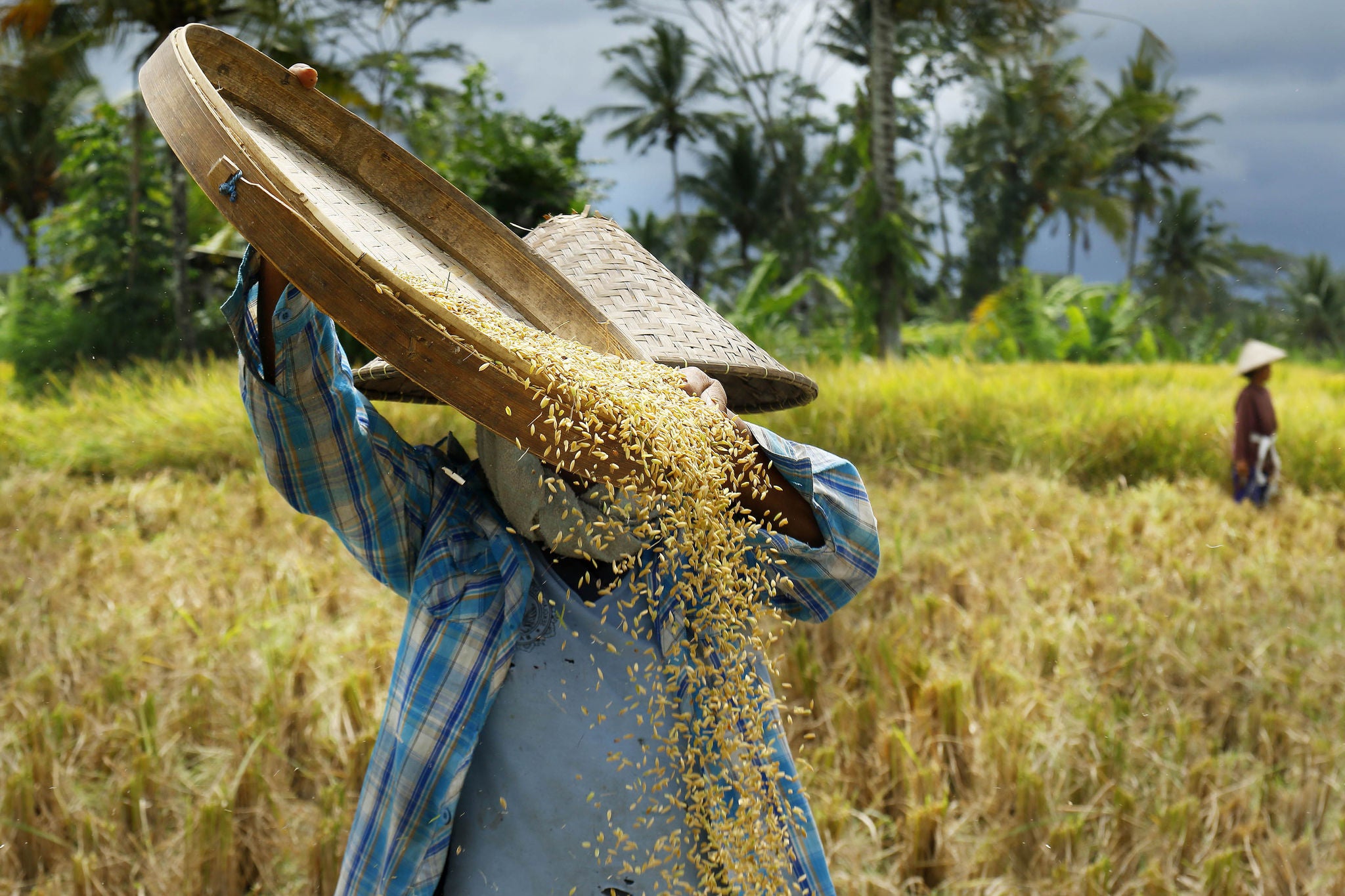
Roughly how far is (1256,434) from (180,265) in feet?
32.1

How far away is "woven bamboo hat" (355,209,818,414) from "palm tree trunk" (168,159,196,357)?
9.25 m

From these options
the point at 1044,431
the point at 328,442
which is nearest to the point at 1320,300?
the point at 1044,431

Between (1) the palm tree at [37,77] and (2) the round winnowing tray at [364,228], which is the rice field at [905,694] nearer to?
(2) the round winnowing tray at [364,228]

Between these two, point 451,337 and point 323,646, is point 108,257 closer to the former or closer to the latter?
point 323,646

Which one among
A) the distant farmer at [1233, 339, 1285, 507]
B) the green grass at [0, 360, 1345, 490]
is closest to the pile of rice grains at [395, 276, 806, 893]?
the green grass at [0, 360, 1345, 490]

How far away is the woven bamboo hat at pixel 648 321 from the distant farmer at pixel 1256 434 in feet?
17.1

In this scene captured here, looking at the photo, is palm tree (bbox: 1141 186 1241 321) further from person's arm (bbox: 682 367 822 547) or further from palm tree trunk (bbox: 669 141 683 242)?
person's arm (bbox: 682 367 822 547)

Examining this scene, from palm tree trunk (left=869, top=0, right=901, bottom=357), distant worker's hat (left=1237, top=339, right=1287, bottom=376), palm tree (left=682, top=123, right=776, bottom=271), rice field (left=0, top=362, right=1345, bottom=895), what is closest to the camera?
rice field (left=0, top=362, right=1345, bottom=895)

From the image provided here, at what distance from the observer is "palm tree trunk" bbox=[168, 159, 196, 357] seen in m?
9.99

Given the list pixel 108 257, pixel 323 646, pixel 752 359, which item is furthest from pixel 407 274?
pixel 108 257

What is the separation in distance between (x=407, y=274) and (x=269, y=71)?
40cm

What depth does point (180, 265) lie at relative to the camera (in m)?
9.79

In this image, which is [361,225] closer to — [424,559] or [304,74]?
[304,74]

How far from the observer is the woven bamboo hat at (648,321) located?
4.50ft
